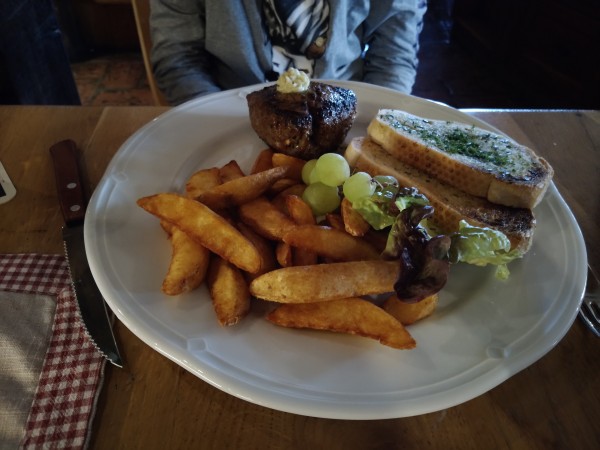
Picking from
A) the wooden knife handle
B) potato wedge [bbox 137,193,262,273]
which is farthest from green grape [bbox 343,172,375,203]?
the wooden knife handle

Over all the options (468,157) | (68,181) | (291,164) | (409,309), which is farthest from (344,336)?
(68,181)

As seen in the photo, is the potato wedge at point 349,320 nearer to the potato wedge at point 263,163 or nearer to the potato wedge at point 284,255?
the potato wedge at point 284,255

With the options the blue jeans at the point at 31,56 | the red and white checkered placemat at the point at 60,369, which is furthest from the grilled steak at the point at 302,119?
the blue jeans at the point at 31,56

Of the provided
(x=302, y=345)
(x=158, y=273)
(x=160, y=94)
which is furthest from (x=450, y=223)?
(x=160, y=94)

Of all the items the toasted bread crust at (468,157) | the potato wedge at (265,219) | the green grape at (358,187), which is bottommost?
the toasted bread crust at (468,157)

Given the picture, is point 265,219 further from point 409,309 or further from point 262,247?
point 409,309

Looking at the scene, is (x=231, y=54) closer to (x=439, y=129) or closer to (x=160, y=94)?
(x=160, y=94)

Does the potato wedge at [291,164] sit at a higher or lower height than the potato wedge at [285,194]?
higher

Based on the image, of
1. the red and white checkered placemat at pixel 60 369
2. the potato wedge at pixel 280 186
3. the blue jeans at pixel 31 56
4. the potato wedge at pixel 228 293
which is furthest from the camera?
the blue jeans at pixel 31 56
